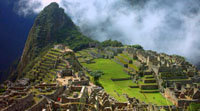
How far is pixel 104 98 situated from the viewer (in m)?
12.8

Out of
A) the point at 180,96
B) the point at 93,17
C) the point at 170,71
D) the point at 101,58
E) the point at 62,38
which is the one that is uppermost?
the point at 93,17

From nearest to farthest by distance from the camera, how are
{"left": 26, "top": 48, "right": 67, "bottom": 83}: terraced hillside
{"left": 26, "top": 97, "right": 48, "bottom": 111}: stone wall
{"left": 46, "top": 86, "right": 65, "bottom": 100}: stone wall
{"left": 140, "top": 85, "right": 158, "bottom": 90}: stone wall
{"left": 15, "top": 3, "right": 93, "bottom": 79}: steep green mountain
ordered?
→ {"left": 26, "top": 97, "right": 48, "bottom": 111}: stone wall, {"left": 46, "top": 86, "right": 65, "bottom": 100}: stone wall, {"left": 26, "top": 48, "right": 67, "bottom": 83}: terraced hillside, {"left": 140, "top": 85, "right": 158, "bottom": 90}: stone wall, {"left": 15, "top": 3, "right": 93, "bottom": 79}: steep green mountain

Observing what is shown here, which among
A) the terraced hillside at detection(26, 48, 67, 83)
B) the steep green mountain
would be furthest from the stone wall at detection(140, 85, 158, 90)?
the steep green mountain

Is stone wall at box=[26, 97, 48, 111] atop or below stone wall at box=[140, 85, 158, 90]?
below

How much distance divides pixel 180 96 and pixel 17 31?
19715mm

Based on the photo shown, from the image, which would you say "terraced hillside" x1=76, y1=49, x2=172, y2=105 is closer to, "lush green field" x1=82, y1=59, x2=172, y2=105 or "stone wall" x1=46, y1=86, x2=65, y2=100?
"lush green field" x1=82, y1=59, x2=172, y2=105

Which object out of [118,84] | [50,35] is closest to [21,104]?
[118,84]

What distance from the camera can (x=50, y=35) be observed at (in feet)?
202

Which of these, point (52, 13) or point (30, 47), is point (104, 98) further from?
point (52, 13)

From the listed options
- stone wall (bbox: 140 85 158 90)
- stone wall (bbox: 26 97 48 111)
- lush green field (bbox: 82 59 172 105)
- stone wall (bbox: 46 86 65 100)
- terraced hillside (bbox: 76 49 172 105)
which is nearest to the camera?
stone wall (bbox: 26 97 48 111)

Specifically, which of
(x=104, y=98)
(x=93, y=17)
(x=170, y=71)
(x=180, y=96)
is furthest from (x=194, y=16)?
(x=104, y=98)

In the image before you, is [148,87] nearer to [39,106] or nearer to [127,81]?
[127,81]

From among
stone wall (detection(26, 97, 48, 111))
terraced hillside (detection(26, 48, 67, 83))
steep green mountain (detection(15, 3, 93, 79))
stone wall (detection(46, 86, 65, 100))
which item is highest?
steep green mountain (detection(15, 3, 93, 79))

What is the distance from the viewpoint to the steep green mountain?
5141 centimetres
